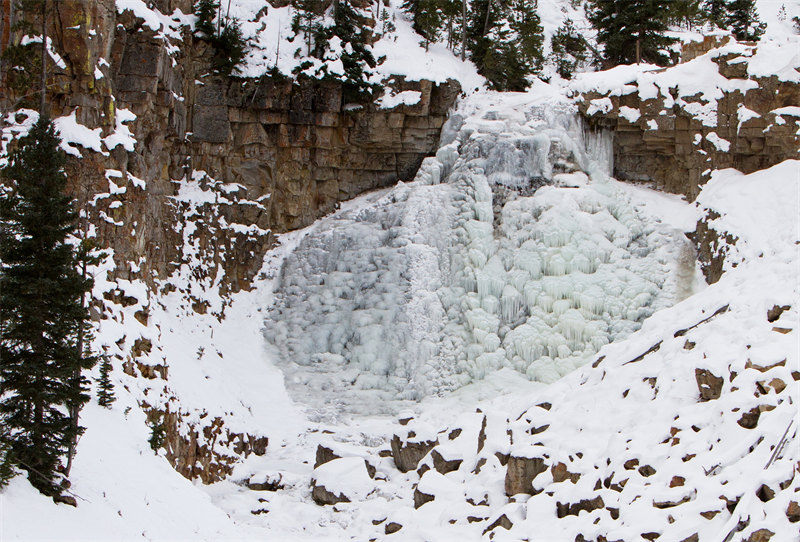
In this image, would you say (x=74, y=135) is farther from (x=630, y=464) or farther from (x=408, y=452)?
(x=630, y=464)

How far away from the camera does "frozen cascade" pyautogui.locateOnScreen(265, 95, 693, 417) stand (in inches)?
821

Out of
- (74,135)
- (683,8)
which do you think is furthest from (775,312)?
(683,8)

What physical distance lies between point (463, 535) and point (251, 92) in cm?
1703

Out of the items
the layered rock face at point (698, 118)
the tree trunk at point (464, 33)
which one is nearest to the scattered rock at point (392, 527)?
the layered rock face at point (698, 118)

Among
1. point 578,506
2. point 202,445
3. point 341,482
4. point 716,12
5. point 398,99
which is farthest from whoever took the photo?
point 716,12

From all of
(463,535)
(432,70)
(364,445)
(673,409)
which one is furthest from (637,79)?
(463,535)

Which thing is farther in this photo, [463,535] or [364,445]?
[364,445]

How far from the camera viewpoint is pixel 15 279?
9.59 metres

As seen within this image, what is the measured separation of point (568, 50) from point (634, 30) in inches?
232

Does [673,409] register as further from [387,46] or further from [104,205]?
[387,46]

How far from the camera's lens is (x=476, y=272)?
22375 mm

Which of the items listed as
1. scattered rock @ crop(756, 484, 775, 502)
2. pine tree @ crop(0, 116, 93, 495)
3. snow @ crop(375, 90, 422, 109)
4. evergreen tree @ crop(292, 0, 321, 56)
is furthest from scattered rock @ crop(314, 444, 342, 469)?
evergreen tree @ crop(292, 0, 321, 56)

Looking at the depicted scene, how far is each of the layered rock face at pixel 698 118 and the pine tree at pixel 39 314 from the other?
60.9 ft

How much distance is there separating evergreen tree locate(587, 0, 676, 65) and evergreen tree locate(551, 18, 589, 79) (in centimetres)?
274
